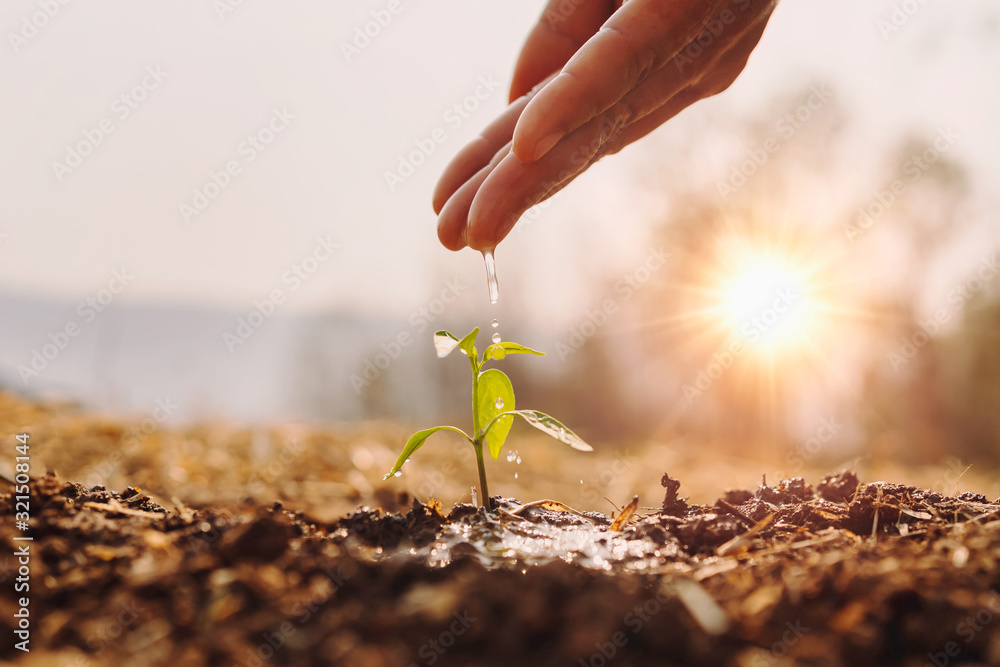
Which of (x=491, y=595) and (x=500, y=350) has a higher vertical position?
(x=500, y=350)

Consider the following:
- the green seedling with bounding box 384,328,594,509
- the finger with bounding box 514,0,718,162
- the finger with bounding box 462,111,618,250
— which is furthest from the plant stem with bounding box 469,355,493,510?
the finger with bounding box 514,0,718,162

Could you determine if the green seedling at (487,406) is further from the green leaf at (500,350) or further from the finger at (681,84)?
the finger at (681,84)

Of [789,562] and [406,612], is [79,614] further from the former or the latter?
[789,562]

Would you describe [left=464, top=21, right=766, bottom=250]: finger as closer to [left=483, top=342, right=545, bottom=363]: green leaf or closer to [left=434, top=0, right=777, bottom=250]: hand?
[left=434, top=0, right=777, bottom=250]: hand

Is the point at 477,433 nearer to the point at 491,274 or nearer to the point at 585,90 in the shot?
the point at 491,274

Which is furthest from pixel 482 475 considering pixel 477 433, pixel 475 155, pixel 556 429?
pixel 475 155

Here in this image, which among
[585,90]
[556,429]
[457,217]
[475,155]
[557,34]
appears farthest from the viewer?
[557,34]
